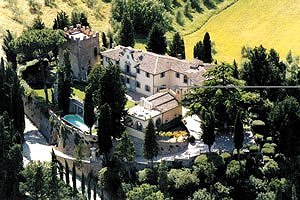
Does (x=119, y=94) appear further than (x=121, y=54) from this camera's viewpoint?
No

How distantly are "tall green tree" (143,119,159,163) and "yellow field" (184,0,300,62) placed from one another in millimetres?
36546

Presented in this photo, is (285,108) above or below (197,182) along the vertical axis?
above

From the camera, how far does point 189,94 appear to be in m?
80.1

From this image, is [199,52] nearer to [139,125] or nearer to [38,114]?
[139,125]

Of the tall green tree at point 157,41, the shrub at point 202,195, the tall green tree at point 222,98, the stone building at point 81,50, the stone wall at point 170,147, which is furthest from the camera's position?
the tall green tree at point 157,41

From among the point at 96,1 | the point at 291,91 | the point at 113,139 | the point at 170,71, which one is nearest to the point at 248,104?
the point at 291,91

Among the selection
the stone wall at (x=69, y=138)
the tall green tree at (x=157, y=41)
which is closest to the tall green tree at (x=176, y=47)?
the tall green tree at (x=157, y=41)

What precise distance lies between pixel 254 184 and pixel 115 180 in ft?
53.3

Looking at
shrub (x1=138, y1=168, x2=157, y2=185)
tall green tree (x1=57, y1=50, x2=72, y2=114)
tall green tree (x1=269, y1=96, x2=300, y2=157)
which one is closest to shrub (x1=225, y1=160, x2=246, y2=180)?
tall green tree (x1=269, y1=96, x2=300, y2=157)

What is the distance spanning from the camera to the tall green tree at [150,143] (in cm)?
7312

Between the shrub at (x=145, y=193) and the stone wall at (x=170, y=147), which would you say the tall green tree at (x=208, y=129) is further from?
the shrub at (x=145, y=193)

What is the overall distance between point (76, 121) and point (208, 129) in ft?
65.5

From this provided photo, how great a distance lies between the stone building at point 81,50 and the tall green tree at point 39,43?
7.30ft

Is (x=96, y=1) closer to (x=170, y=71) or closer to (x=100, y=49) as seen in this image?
(x=100, y=49)
